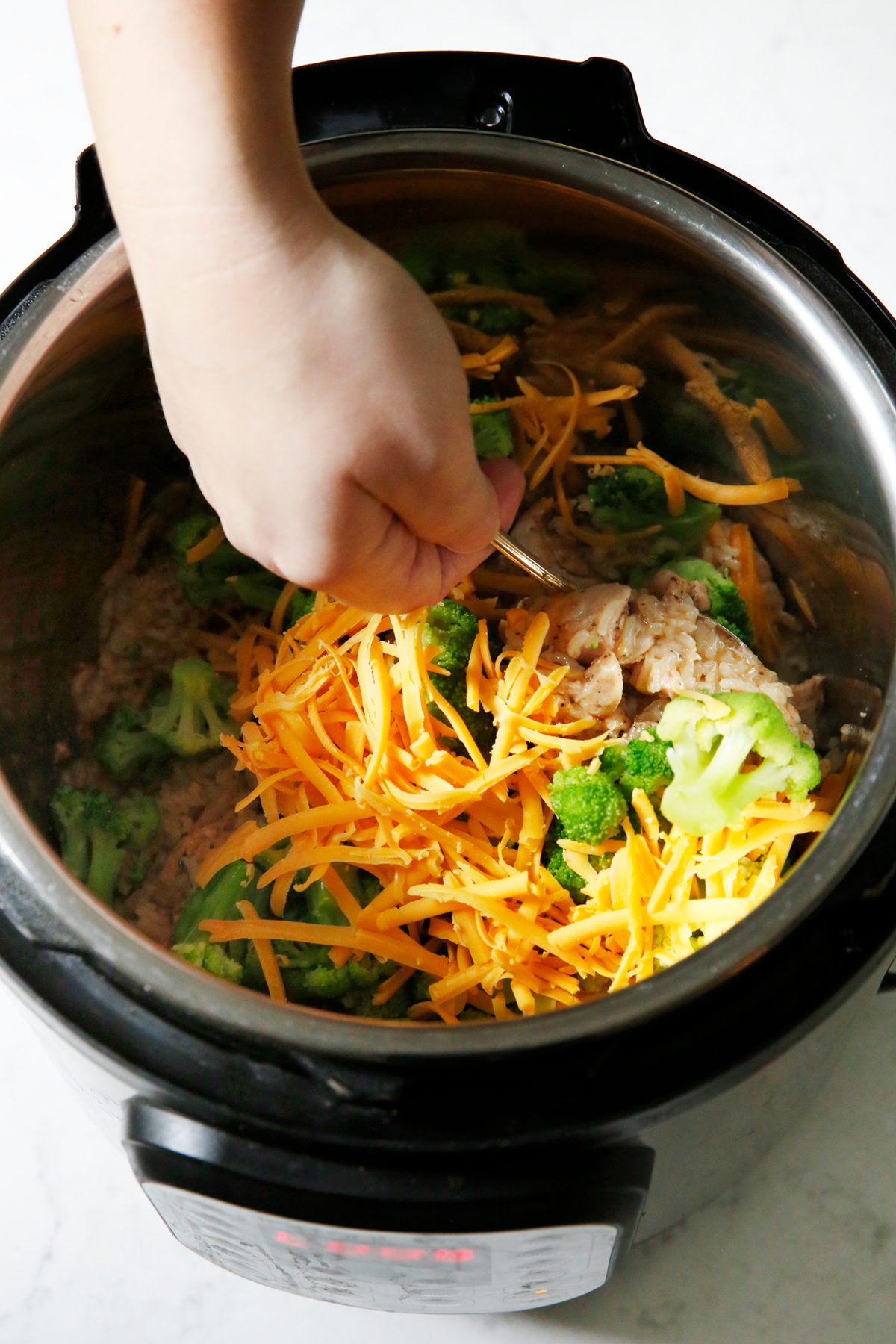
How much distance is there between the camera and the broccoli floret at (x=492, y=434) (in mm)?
1158

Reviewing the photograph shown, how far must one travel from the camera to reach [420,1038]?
2.23ft

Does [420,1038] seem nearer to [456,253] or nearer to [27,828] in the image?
[27,828]

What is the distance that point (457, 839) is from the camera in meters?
1.01

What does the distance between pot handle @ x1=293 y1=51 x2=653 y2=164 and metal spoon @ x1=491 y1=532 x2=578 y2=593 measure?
39 cm

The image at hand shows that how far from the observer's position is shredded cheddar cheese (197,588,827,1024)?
953 mm

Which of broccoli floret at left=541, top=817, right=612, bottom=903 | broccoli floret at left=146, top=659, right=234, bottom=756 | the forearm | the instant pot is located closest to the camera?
the forearm

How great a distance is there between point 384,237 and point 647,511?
41 cm

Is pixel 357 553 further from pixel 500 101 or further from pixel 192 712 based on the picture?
pixel 500 101

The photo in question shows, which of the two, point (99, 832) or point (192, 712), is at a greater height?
point (192, 712)

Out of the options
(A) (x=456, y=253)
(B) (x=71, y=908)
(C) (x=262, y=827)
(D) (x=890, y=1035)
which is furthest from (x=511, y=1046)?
(A) (x=456, y=253)

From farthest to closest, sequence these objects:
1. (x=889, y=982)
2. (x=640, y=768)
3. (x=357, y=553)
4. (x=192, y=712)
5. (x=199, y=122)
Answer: (x=192, y=712) < (x=640, y=768) < (x=889, y=982) < (x=357, y=553) < (x=199, y=122)

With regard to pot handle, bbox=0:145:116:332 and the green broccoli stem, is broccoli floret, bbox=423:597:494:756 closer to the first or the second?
the green broccoli stem

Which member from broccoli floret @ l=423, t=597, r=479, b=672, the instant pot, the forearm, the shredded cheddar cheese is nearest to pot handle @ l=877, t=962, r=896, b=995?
the instant pot

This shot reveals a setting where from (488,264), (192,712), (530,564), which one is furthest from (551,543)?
(192,712)
